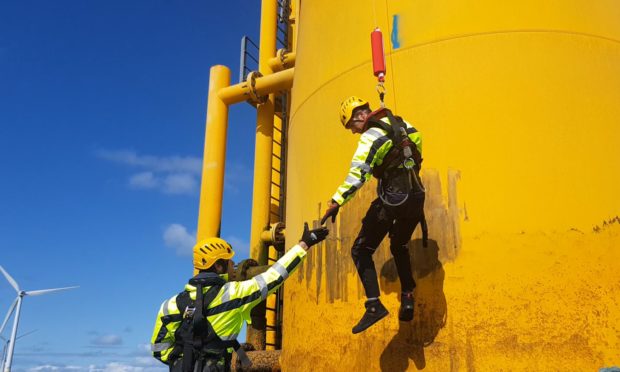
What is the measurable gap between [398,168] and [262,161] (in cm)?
997

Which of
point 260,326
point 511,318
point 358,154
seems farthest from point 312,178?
point 260,326

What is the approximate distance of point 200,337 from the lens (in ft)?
14.9

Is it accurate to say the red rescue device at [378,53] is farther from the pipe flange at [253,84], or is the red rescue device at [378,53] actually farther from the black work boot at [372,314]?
the pipe flange at [253,84]

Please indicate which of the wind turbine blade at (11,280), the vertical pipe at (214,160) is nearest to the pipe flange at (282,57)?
the vertical pipe at (214,160)

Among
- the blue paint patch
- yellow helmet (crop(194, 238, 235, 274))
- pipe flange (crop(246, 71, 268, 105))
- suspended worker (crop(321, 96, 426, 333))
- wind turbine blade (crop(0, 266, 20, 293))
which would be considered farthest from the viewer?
wind turbine blade (crop(0, 266, 20, 293))

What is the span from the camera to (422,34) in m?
7.00

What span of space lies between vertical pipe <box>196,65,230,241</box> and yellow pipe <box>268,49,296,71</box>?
139 cm

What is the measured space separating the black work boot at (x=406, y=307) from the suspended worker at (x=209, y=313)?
1313 mm

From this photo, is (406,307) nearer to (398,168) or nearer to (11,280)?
(398,168)

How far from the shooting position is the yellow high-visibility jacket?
4.63 m

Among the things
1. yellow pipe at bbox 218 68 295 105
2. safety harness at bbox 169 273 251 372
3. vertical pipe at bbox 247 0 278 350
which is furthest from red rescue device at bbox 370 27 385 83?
vertical pipe at bbox 247 0 278 350

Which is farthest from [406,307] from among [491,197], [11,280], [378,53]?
[11,280]

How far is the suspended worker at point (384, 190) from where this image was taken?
5.32 m

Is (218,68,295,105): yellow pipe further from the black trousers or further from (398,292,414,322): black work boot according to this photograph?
(398,292,414,322): black work boot
